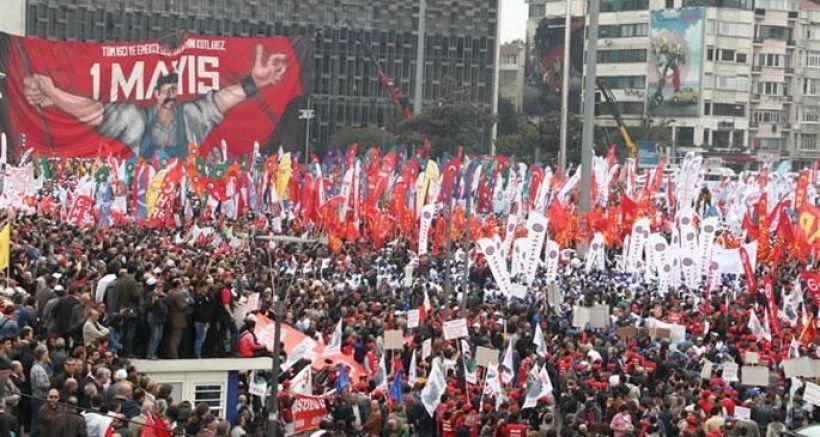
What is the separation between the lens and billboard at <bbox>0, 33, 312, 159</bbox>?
60.1 m

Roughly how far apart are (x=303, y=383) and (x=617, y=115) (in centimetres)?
8882

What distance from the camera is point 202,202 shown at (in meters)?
46.5

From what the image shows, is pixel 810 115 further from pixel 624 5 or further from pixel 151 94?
Result: pixel 151 94

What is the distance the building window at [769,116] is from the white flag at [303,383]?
338 ft

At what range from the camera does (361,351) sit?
2350 centimetres

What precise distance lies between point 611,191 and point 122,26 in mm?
46877

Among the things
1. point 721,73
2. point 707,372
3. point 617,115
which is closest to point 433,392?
point 707,372

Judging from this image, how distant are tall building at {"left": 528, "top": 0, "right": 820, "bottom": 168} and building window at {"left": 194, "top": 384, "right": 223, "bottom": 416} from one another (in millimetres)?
92027

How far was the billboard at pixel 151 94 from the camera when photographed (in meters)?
60.1

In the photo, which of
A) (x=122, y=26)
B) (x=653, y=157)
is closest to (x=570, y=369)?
(x=653, y=157)

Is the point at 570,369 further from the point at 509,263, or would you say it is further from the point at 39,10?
the point at 39,10

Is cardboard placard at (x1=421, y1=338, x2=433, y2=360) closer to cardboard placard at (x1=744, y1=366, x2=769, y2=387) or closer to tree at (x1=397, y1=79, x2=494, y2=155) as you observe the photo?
cardboard placard at (x1=744, y1=366, x2=769, y2=387)

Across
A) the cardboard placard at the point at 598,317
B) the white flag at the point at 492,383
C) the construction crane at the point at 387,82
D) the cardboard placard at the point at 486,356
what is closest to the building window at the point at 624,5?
the construction crane at the point at 387,82

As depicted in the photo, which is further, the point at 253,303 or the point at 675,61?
the point at 675,61
